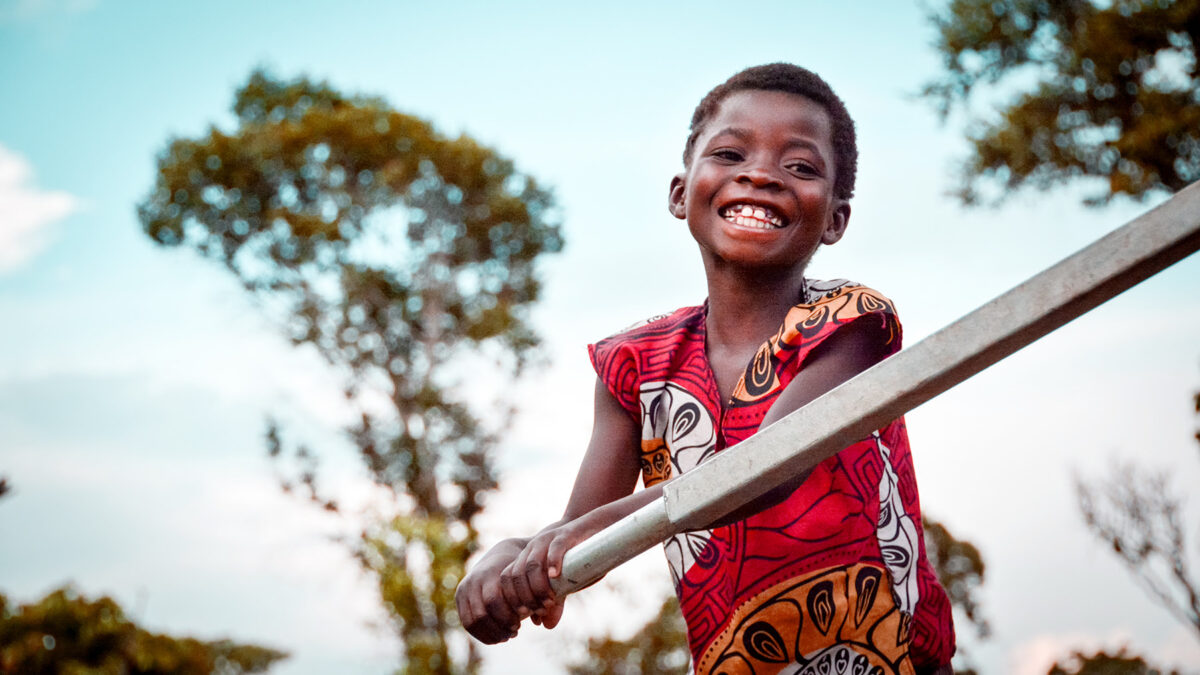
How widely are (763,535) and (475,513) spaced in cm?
1287

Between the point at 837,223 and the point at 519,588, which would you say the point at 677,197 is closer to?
the point at 837,223

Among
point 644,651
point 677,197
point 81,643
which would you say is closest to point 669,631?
point 644,651

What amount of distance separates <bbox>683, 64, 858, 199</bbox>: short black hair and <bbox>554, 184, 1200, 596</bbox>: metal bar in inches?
33.1

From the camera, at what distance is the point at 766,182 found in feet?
5.05

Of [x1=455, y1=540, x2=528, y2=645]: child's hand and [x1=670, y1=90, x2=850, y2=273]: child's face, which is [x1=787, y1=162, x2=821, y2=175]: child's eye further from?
[x1=455, y1=540, x2=528, y2=645]: child's hand

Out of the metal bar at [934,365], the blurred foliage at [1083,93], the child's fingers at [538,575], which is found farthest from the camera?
the blurred foliage at [1083,93]

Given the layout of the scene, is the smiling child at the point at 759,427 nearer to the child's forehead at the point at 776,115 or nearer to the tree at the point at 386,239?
the child's forehead at the point at 776,115

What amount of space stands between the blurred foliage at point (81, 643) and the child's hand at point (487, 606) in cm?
838

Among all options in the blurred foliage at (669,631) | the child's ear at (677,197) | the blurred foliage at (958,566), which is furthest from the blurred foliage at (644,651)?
the child's ear at (677,197)

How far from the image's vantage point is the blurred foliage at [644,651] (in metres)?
11.8

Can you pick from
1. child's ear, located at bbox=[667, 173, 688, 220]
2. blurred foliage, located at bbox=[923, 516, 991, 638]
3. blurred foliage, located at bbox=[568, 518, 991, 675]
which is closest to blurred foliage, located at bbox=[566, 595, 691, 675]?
blurred foliage, located at bbox=[568, 518, 991, 675]

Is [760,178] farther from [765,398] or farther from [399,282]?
[399,282]

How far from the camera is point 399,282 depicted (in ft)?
48.1

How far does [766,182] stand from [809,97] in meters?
0.18
